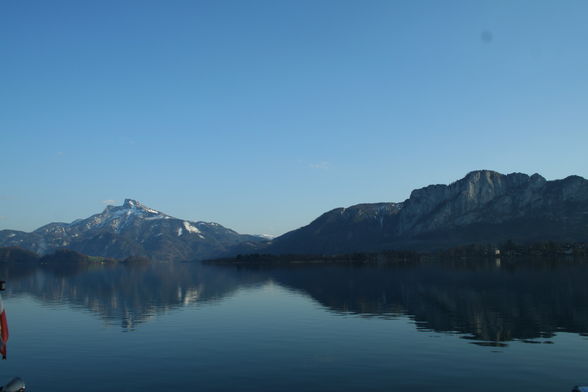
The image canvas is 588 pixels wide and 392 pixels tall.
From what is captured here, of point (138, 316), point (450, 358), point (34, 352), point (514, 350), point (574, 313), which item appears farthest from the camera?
A: point (138, 316)

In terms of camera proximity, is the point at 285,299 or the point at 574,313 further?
the point at 285,299

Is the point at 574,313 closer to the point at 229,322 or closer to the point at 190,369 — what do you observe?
the point at 229,322

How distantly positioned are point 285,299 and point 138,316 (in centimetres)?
5045

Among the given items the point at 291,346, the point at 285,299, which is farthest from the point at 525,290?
the point at 291,346

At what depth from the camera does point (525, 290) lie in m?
147

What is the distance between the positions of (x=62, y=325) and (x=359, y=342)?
212ft

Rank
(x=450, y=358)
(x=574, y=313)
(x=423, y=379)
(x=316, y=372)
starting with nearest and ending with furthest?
1. (x=423, y=379)
2. (x=316, y=372)
3. (x=450, y=358)
4. (x=574, y=313)

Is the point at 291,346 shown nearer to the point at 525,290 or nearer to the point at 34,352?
the point at 34,352

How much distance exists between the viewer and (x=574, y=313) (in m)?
98.9

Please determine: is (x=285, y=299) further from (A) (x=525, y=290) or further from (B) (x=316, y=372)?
(B) (x=316, y=372)

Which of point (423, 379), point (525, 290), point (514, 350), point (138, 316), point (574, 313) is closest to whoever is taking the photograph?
point (423, 379)

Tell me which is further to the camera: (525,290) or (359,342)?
(525,290)

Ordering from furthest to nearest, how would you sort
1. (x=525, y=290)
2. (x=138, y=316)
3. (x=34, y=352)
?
1. (x=525, y=290)
2. (x=138, y=316)
3. (x=34, y=352)

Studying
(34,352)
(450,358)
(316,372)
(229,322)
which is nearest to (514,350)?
(450,358)
